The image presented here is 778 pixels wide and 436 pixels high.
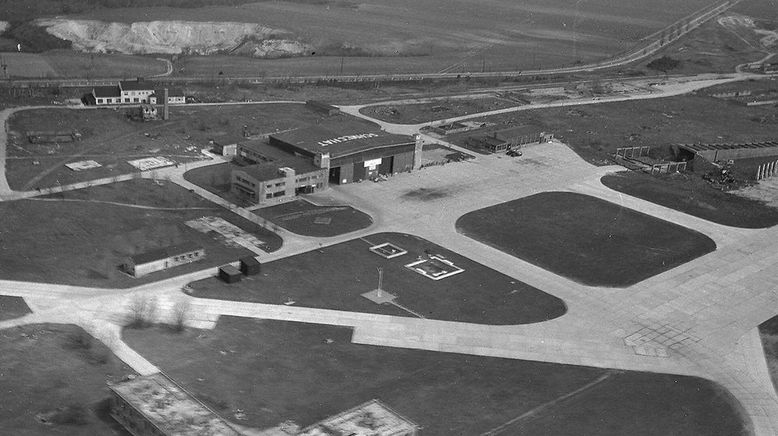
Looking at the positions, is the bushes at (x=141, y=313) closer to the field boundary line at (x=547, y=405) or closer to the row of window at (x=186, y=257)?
the row of window at (x=186, y=257)

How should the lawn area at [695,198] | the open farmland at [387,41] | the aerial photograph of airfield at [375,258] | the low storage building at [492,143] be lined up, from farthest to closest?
the open farmland at [387,41], the low storage building at [492,143], the lawn area at [695,198], the aerial photograph of airfield at [375,258]

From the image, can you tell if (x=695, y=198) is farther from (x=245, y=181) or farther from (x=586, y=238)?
(x=245, y=181)

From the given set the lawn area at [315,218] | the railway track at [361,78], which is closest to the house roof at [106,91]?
the railway track at [361,78]

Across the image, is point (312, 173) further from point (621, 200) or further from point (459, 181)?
point (621, 200)

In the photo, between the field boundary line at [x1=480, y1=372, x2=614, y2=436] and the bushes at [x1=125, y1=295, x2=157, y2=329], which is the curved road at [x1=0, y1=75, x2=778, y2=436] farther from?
the field boundary line at [x1=480, y1=372, x2=614, y2=436]

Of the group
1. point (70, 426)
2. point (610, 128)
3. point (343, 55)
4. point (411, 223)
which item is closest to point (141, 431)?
point (70, 426)

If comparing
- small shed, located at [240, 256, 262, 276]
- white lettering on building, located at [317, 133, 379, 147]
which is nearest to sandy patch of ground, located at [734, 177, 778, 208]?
white lettering on building, located at [317, 133, 379, 147]
